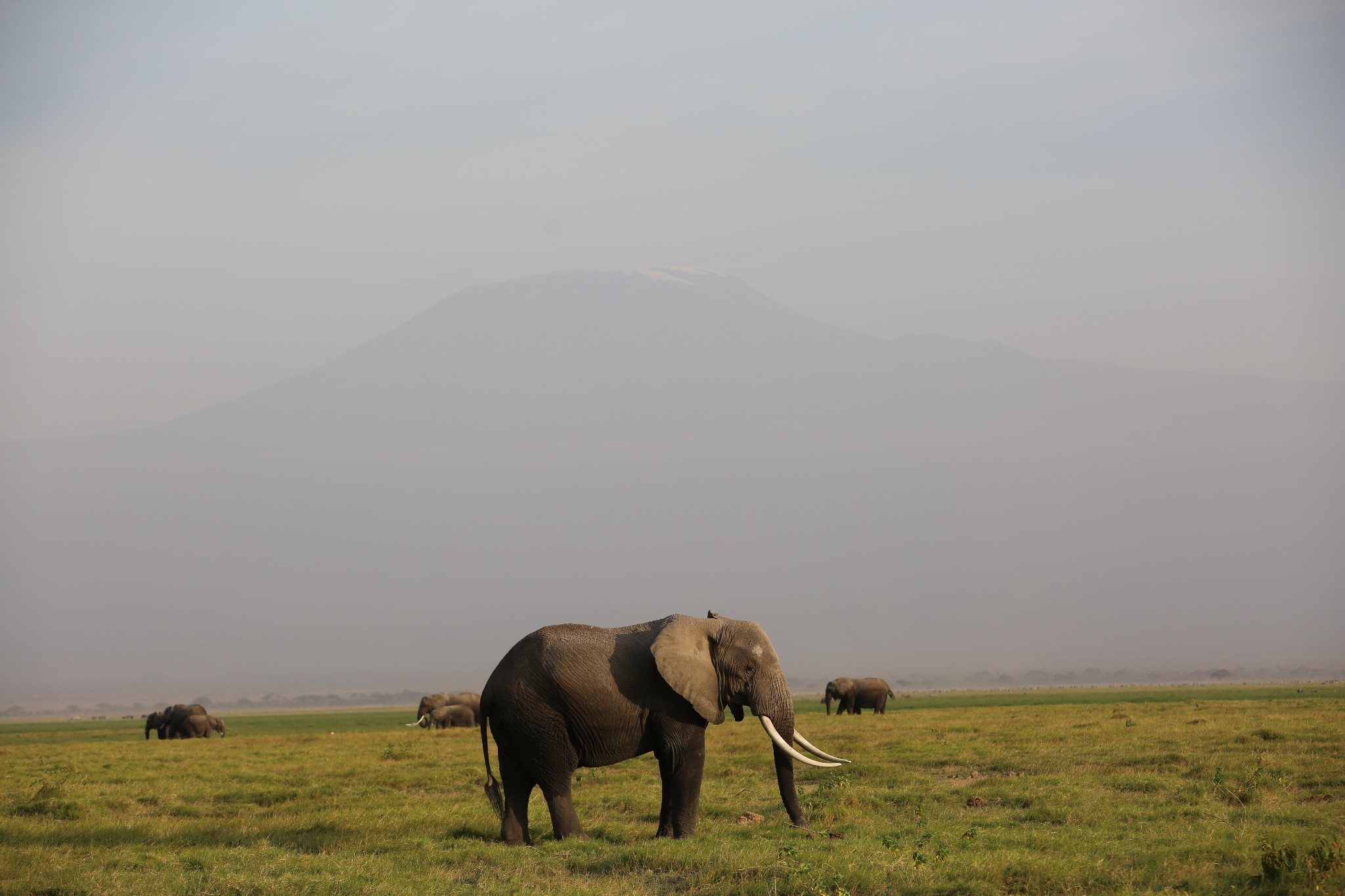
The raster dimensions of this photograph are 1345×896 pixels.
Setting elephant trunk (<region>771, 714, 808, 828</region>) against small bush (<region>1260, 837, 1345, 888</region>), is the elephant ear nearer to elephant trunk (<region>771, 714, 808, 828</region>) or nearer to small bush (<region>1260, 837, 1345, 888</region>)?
elephant trunk (<region>771, 714, 808, 828</region>)

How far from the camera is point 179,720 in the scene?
57344 millimetres

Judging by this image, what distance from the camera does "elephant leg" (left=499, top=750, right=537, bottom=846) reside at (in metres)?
16.2

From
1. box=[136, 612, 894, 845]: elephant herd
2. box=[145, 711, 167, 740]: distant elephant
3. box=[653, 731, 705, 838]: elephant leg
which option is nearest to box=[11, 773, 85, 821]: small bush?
box=[136, 612, 894, 845]: elephant herd

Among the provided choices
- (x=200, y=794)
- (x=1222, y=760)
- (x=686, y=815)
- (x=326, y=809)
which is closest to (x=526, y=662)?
(x=686, y=815)

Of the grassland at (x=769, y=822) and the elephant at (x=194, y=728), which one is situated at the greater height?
the grassland at (x=769, y=822)

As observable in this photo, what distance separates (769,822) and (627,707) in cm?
325

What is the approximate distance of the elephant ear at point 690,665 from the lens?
15.6 metres

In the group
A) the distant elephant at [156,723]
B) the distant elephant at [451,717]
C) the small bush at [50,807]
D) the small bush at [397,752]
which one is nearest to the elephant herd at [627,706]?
the small bush at [50,807]

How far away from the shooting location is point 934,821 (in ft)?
55.3

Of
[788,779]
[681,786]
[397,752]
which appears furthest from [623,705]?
[397,752]

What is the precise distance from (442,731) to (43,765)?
1822cm

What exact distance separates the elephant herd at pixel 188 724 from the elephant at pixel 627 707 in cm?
4590

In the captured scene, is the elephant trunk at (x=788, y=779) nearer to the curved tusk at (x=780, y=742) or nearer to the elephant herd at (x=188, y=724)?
the curved tusk at (x=780, y=742)

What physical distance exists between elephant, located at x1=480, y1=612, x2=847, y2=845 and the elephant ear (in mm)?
14
